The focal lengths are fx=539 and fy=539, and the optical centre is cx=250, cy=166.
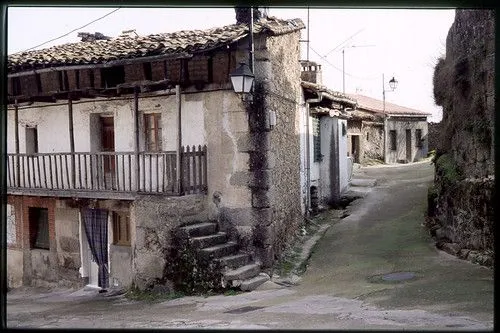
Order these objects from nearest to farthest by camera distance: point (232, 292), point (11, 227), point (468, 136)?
point (232, 292) < point (468, 136) < point (11, 227)

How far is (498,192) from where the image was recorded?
412 cm

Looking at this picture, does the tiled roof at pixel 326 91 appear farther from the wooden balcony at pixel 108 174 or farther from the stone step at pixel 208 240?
the stone step at pixel 208 240

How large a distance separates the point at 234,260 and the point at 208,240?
0.54 metres

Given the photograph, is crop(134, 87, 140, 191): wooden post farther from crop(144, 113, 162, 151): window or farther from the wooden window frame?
the wooden window frame

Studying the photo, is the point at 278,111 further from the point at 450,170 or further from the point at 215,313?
the point at 215,313

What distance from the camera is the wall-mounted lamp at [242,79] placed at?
29.0 feet

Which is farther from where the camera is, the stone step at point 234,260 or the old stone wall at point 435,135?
the old stone wall at point 435,135

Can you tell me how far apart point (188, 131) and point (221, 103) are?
2.68 ft

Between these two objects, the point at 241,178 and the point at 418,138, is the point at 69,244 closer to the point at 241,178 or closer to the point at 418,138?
the point at 241,178

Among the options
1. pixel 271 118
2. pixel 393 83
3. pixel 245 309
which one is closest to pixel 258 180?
pixel 271 118

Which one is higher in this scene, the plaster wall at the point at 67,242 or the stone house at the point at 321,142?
the stone house at the point at 321,142

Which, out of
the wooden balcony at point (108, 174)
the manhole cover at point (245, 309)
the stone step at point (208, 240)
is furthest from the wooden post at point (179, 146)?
the manhole cover at point (245, 309)

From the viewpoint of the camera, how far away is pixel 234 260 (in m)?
8.88

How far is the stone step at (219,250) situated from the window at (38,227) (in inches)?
170
